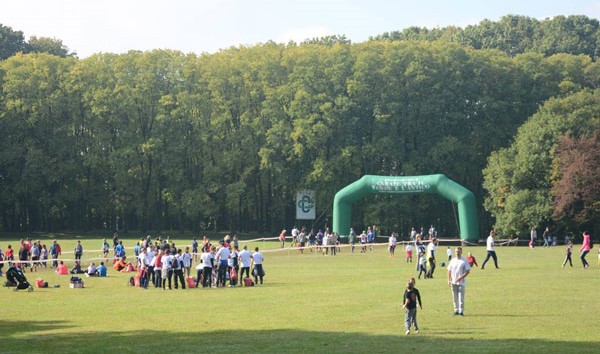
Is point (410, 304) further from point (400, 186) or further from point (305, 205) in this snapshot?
point (305, 205)

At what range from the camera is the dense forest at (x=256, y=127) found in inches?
3396

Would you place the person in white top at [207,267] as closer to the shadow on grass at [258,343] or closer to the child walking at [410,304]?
the shadow on grass at [258,343]

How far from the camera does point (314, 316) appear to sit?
26750 millimetres

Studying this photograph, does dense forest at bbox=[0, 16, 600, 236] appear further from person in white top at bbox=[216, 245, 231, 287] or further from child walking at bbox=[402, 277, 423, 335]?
child walking at bbox=[402, 277, 423, 335]

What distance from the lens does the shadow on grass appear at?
2067cm

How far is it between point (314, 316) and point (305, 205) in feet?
195

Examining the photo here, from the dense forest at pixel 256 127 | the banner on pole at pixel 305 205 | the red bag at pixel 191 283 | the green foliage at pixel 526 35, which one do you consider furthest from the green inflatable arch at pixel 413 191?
the green foliage at pixel 526 35

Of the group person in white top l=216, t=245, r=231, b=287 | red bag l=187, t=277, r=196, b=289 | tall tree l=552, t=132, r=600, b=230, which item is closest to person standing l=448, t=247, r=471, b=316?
person in white top l=216, t=245, r=231, b=287

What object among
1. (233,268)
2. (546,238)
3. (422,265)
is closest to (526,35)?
(546,238)

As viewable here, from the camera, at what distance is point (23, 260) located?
4894 cm

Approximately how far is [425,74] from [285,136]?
13317mm

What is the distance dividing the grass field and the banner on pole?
42.9 m

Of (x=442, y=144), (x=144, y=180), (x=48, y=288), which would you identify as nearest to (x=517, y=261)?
(x=48, y=288)

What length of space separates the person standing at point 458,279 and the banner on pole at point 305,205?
59.2 meters
